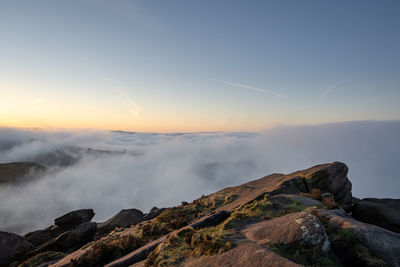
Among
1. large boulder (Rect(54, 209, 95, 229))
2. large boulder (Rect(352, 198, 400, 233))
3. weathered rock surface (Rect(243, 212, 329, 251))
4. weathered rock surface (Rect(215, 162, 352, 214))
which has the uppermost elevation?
weathered rock surface (Rect(243, 212, 329, 251))

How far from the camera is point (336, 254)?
8.41 meters

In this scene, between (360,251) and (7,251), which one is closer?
(360,251)

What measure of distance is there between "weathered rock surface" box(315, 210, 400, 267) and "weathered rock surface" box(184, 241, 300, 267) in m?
3.74

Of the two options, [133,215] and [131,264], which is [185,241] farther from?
[133,215]

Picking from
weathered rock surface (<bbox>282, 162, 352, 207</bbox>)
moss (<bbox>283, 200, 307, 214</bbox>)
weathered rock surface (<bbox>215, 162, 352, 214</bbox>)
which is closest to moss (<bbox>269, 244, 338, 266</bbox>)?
moss (<bbox>283, 200, 307, 214</bbox>)

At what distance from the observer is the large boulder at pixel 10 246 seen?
25.1m

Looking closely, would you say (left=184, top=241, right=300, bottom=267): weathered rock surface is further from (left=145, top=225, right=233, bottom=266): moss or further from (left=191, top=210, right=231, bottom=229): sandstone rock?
(left=191, top=210, right=231, bottom=229): sandstone rock

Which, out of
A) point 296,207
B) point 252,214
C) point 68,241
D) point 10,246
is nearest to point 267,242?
point 252,214

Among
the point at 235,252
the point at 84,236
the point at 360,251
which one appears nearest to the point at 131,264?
the point at 235,252

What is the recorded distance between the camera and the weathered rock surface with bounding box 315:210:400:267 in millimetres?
7707

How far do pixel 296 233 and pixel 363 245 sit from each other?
2.98 metres

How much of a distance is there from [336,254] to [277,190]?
12.7m

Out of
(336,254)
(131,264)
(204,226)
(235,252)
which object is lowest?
(131,264)

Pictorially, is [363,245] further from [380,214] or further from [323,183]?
[380,214]
